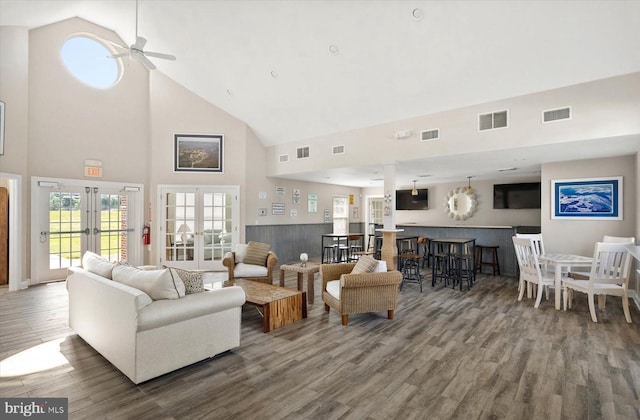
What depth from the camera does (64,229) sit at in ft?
20.8

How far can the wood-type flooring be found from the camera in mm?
2225

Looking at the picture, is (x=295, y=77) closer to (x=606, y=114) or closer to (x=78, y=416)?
(x=606, y=114)

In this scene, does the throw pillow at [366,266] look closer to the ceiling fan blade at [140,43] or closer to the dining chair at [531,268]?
the dining chair at [531,268]

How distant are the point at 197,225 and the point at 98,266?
13.7 feet

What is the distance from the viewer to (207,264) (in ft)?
24.5

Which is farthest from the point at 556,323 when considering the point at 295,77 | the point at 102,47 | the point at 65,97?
the point at 102,47

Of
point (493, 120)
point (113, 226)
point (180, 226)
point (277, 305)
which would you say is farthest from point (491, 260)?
point (113, 226)

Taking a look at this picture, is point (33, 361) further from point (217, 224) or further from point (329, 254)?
point (329, 254)

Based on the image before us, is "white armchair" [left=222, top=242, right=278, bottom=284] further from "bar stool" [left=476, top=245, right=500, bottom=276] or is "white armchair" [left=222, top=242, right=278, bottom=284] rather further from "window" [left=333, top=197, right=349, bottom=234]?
"window" [left=333, top=197, right=349, bottom=234]

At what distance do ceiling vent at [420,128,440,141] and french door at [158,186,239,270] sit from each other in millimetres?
4315

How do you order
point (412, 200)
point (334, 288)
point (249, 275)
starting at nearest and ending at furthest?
1. point (334, 288)
2. point (249, 275)
3. point (412, 200)

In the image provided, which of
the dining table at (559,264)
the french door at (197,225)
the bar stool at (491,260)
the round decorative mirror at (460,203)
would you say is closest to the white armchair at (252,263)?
the french door at (197,225)

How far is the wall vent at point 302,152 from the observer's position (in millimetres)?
7406

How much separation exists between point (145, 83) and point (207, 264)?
439 centimetres
